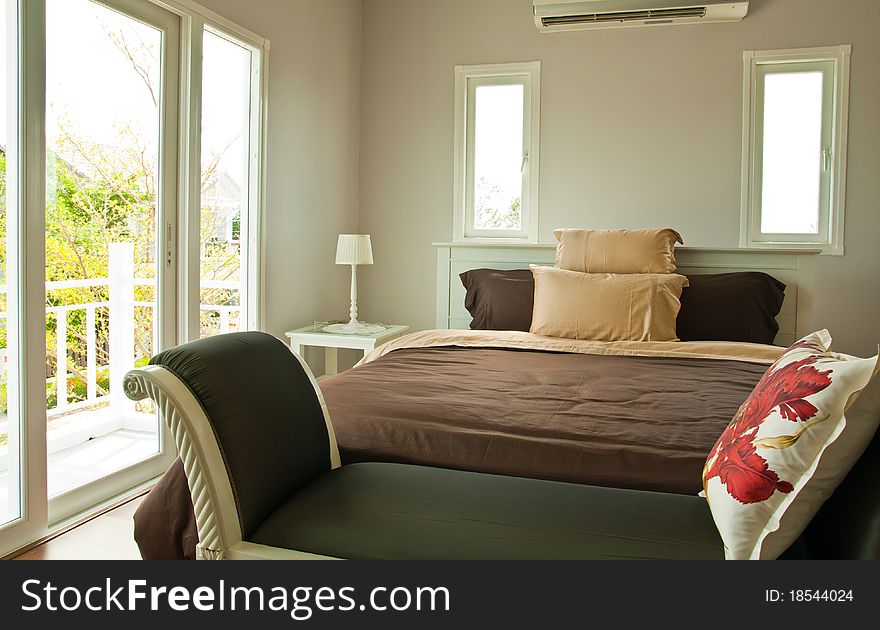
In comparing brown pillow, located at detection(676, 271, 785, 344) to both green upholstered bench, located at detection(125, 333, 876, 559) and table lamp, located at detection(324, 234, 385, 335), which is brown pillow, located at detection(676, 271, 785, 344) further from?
green upholstered bench, located at detection(125, 333, 876, 559)

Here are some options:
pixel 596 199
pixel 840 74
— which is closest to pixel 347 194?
pixel 596 199

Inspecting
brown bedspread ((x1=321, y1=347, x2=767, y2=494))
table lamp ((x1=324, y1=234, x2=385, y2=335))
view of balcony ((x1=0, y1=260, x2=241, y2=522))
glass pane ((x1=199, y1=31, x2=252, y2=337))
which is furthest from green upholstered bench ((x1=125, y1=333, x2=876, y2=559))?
table lamp ((x1=324, y1=234, x2=385, y2=335))

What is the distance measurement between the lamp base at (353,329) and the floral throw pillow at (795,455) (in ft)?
9.45

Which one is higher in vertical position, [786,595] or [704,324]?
[704,324]

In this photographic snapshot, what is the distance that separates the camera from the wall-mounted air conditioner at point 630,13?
387 cm

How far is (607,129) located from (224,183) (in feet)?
7.14

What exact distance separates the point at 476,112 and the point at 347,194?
946 millimetres

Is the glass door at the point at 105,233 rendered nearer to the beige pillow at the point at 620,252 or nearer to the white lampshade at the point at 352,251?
the white lampshade at the point at 352,251

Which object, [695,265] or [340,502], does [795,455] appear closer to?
[340,502]

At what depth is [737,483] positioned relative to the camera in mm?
1205

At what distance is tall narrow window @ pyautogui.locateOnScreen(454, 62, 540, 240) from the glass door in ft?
6.28

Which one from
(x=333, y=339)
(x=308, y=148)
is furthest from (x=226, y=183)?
(x=333, y=339)

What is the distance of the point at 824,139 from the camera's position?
13.1 ft

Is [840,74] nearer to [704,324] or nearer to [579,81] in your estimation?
[579,81]
